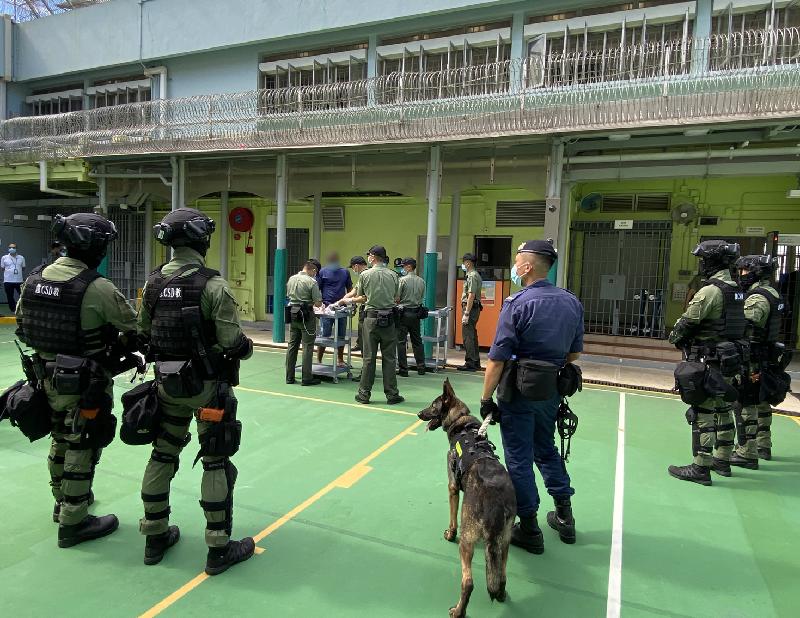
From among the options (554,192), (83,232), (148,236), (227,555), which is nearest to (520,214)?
(554,192)

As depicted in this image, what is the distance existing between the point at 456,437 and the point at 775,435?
4.63 meters

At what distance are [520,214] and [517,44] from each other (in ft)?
10.5

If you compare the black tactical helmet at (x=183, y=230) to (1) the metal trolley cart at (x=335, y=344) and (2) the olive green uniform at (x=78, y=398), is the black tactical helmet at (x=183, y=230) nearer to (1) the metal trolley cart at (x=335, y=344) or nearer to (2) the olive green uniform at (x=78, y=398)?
(2) the olive green uniform at (x=78, y=398)

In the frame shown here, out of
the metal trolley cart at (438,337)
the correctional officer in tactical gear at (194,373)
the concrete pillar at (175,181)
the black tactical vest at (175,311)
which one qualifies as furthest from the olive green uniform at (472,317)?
the concrete pillar at (175,181)

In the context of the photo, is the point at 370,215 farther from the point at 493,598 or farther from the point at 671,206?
the point at 493,598

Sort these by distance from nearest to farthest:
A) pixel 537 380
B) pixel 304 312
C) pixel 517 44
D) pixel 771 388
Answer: pixel 537 380 < pixel 771 388 < pixel 304 312 < pixel 517 44

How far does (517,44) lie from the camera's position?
9.64m

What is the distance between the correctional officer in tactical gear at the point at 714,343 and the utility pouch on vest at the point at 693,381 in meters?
0.04

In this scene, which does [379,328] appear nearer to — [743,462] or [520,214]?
[743,462]

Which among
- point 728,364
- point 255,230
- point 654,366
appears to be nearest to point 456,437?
point 728,364

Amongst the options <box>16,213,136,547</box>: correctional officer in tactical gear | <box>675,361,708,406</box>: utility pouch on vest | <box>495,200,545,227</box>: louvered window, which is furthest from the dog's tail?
<box>495,200,545,227</box>: louvered window

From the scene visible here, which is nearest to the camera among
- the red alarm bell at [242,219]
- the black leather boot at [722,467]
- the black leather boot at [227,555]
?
the black leather boot at [227,555]

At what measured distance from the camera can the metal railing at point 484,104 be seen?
7.09 meters

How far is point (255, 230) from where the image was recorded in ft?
45.8
